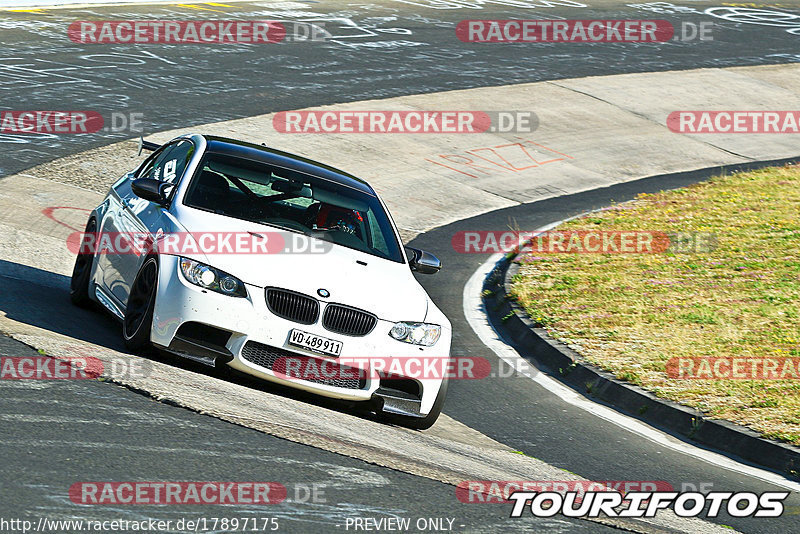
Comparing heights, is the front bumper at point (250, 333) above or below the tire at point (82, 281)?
above

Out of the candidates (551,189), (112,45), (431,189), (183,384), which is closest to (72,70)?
(112,45)

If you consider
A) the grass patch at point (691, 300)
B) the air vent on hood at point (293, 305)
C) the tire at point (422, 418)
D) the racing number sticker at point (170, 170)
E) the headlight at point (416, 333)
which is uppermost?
the racing number sticker at point (170, 170)

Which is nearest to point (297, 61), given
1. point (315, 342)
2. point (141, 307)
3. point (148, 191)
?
point (148, 191)

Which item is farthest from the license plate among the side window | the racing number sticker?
the racing number sticker

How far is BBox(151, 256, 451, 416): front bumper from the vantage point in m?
7.09

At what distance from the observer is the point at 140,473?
5312 mm

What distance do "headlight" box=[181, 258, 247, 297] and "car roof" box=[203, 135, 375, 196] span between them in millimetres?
1786

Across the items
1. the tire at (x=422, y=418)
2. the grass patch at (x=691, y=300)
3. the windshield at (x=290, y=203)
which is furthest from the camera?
the grass patch at (x=691, y=300)

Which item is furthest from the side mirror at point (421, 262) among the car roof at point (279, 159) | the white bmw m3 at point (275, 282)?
the car roof at point (279, 159)

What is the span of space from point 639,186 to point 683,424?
10731mm

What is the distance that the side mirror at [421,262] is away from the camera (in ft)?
28.5

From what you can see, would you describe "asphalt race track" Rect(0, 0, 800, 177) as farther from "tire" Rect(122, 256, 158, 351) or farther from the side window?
"tire" Rect(122, 256, 158, 351)

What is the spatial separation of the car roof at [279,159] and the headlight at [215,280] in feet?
5.86

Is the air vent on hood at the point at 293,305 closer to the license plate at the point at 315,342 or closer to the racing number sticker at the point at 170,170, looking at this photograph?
the license plate at the point at 315,342
